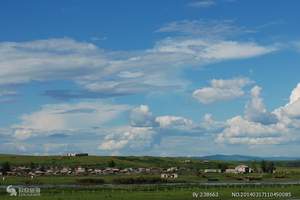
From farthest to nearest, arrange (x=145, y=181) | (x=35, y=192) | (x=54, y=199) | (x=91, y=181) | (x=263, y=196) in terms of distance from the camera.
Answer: (x=145, y=181)
(x=91, y=181)
(x=35, y=192)
(x=263, y=196)
(x=54, y=199)

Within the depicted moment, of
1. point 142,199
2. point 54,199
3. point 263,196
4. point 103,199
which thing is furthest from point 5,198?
point 263,196

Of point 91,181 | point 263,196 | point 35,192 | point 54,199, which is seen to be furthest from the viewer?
point 91,181

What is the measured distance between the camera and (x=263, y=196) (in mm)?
93250

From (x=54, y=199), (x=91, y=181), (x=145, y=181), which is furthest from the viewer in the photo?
(x=145, y=181)

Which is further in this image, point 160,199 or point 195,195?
point 195,195

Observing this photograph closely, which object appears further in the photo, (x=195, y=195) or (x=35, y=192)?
(x=35, y=192)

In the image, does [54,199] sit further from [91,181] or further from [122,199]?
[91,181]

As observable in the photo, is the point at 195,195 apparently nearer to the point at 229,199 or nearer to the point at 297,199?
the point at 229,199

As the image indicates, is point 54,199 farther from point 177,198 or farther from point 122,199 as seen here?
point 177,198

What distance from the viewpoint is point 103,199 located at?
8575cm

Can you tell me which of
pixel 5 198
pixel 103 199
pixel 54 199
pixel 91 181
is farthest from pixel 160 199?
pixel 91 181

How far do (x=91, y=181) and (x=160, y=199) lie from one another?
80.8 metres

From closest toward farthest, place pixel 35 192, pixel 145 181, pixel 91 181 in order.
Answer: pixel 35 192
pixel 91 181
pixel 145 181

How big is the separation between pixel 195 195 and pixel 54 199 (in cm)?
2242
